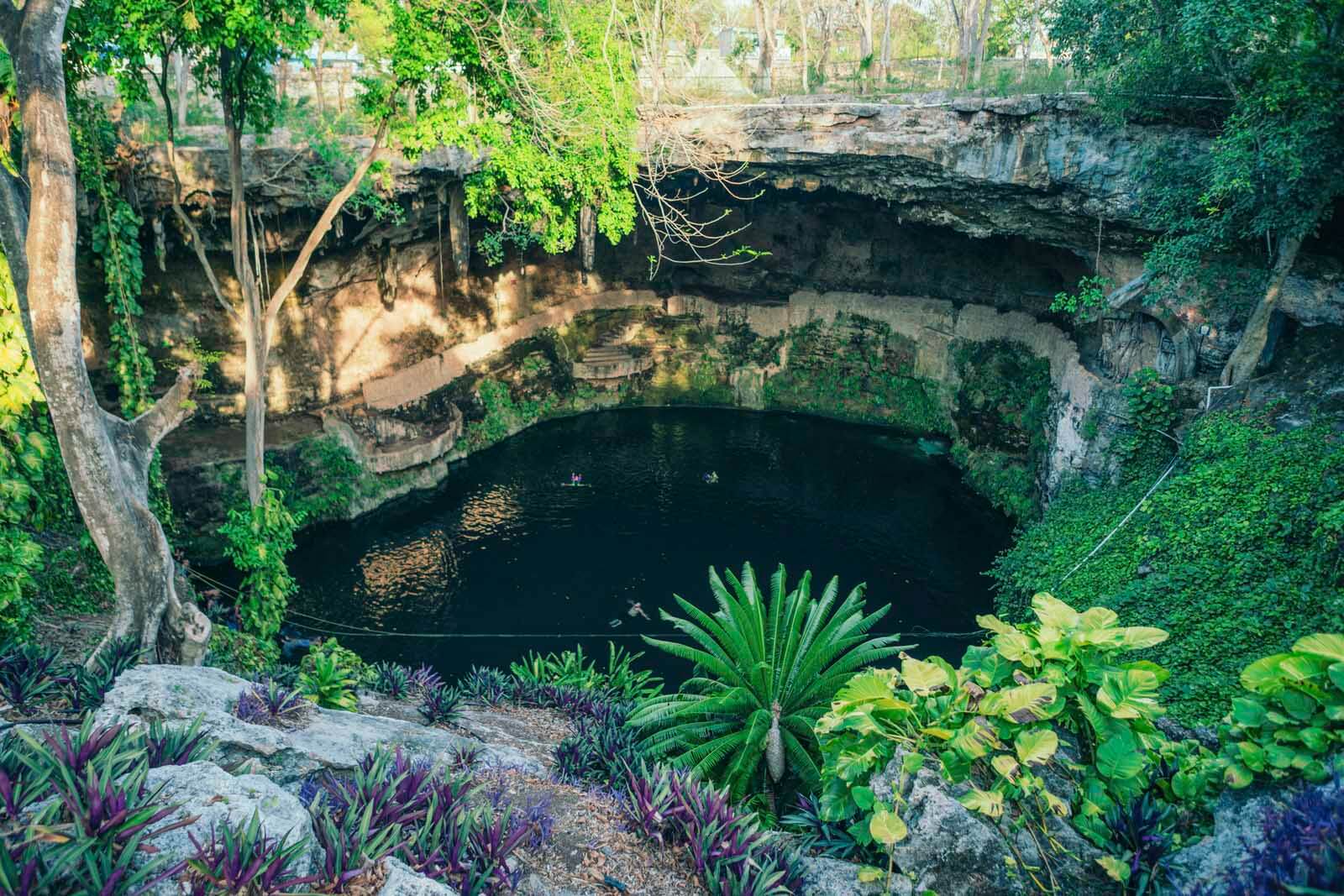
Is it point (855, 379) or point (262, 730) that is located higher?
point (262, 730)

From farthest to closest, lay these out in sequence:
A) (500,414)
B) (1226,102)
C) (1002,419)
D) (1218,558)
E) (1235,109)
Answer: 1. (500,414)
2. (1002,419)
3. (1226,102)
4. (1235,109)
5. (1218,558)

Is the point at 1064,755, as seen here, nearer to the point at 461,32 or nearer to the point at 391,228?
the point at 461,32

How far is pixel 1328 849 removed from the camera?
301 cm

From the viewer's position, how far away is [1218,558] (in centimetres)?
1022

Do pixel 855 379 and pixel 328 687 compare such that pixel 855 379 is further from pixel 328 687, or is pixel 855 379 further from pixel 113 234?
pixel 328 687

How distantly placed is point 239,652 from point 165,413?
12.2 feet

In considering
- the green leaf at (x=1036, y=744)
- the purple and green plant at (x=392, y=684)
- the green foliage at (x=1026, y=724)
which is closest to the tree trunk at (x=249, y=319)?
the purple and green plant at (x=392, y=684)

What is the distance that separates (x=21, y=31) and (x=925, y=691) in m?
9.18

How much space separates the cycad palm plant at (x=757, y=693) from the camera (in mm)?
8062

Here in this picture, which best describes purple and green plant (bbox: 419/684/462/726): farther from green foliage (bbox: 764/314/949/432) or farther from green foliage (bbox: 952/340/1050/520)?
green foliage (bbox: 764/314/949/432)

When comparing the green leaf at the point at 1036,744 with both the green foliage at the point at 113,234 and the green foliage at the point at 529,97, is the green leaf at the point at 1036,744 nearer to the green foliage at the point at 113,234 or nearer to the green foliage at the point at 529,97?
the green foliage at the point at 529,97

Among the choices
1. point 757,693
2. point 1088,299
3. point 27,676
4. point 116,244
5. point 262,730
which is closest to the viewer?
point 262,730

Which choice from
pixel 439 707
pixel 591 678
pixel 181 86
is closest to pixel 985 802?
pixel 439 707

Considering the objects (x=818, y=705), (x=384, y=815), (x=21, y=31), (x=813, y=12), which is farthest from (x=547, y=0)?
(x=813, y=12)
